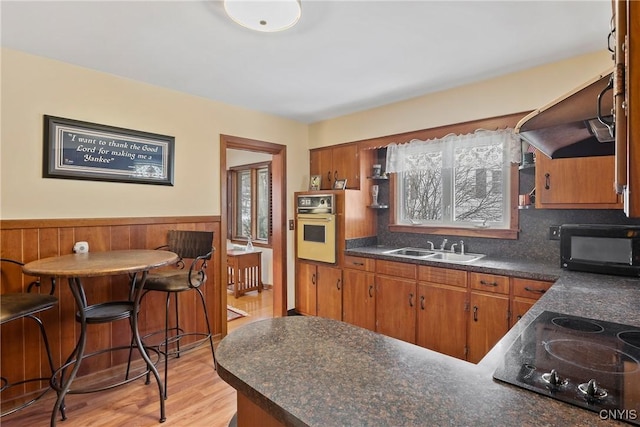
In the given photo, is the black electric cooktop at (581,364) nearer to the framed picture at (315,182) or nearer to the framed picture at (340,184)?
the framed picture at (340,184)

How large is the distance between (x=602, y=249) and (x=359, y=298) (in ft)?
6.58

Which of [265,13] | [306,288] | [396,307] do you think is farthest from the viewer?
[306,288]

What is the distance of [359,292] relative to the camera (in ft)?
11.0

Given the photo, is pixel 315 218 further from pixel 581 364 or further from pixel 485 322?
pixel 581 364

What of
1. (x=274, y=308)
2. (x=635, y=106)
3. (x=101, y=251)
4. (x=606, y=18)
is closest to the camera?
(x=635, y=106)

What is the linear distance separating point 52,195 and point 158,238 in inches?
32.2

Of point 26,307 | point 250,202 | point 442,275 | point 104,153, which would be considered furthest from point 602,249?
point 250,202

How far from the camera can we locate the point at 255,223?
5680 millimetres

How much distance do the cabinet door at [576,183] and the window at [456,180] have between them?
0.38 m

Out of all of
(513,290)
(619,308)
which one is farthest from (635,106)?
(513,290)

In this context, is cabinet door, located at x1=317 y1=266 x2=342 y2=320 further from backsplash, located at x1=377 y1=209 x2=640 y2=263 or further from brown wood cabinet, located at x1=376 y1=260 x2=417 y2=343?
backsplash, located at x1=377 y1=209 x2=640 y2=263

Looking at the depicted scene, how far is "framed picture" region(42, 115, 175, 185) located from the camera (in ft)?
7.83

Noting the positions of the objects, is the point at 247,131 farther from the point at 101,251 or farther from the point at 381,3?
the point at 381,3

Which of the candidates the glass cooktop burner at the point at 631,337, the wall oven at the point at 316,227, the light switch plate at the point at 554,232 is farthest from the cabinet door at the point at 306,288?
the glass cooktop burner at the point at 631,337
